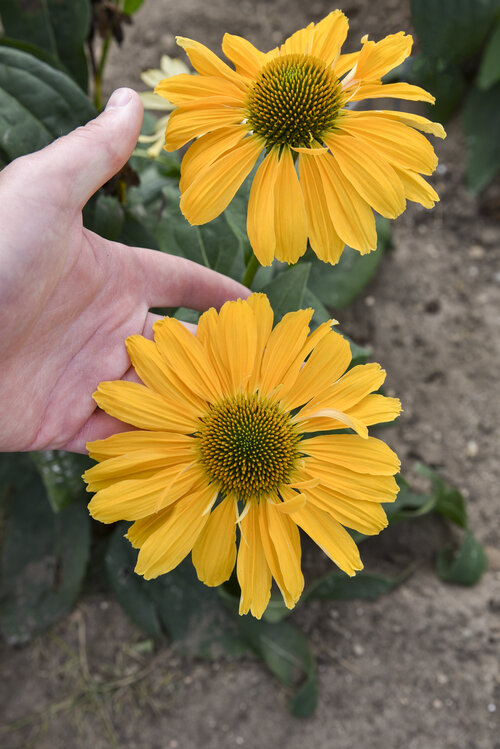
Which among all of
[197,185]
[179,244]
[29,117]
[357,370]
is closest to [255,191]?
[197,185]

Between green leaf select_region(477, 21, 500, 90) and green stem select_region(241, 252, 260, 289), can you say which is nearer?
green stem select_region(241, 252, 260, 289)

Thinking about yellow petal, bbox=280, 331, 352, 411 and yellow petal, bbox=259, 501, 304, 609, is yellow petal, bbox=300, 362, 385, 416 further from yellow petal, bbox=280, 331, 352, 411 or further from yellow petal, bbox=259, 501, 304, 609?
yellow petal, bbox=259, 501, 304, 609

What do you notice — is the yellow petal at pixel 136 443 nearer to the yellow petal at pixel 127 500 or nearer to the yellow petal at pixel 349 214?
the yellow petal at pixel 127 500

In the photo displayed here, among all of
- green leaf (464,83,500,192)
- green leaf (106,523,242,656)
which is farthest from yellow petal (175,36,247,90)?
green leaf (464,83,500,192)

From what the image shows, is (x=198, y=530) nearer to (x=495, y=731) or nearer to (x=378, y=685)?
(x=378, y=685)

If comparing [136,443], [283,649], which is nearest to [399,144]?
[136,443]

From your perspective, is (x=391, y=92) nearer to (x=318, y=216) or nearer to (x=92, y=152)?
(x=318, y=216)

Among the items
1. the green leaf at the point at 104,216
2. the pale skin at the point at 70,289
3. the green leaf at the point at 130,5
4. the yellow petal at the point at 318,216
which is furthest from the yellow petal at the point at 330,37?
the green leaf at the point at 130,5
